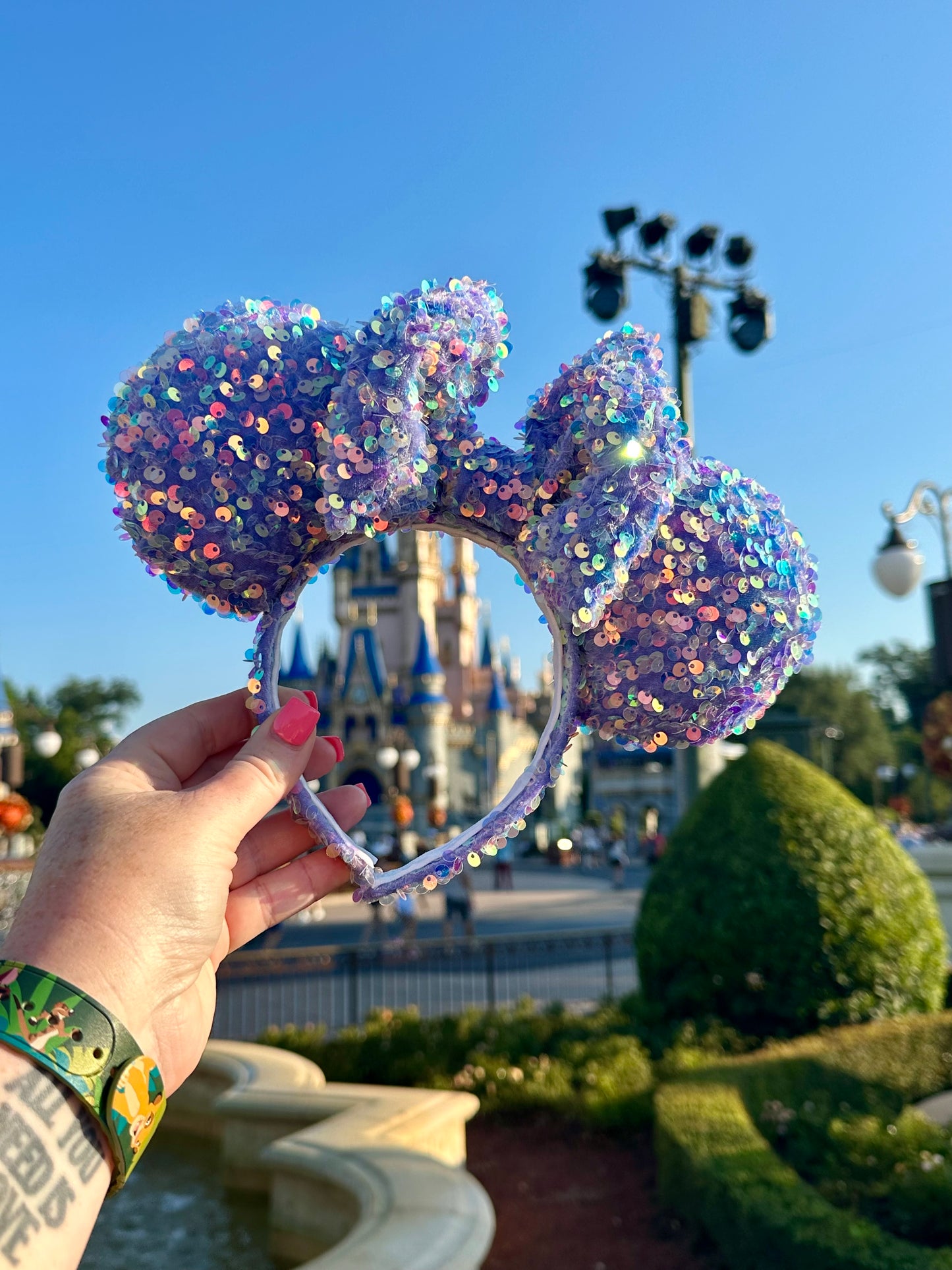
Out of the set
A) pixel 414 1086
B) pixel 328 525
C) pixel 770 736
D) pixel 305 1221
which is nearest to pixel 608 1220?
pixel 305 1221

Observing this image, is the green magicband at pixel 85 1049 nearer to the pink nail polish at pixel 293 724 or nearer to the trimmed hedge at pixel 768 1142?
the pink nail polish at pixel 293 724

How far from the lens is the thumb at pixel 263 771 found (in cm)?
180

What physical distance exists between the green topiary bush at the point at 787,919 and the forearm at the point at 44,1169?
6.06 metres

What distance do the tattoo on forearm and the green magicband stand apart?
2 centimetres

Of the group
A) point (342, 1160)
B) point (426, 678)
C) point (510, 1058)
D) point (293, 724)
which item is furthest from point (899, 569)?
point (426, 678)

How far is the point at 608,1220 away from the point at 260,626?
4275 millimetres

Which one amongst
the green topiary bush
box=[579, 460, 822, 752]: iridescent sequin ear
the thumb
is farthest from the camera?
the green topiary bush

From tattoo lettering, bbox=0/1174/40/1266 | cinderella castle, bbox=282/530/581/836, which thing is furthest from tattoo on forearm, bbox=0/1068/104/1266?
cinderella castle, bbox=282/530/581/836

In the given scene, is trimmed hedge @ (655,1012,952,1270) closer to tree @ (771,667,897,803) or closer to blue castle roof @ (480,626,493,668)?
tree @ (771,667,897,803)

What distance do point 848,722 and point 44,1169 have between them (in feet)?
190

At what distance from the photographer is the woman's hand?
151 centimetres

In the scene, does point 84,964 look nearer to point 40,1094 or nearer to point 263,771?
point 40,1094

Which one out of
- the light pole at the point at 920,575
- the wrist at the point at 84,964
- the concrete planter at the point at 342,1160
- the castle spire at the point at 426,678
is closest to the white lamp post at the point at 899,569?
the light pole at the point at 920,575

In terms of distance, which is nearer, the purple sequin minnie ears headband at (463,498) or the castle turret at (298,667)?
the purple sequin minnie ears headband at (463,498)
